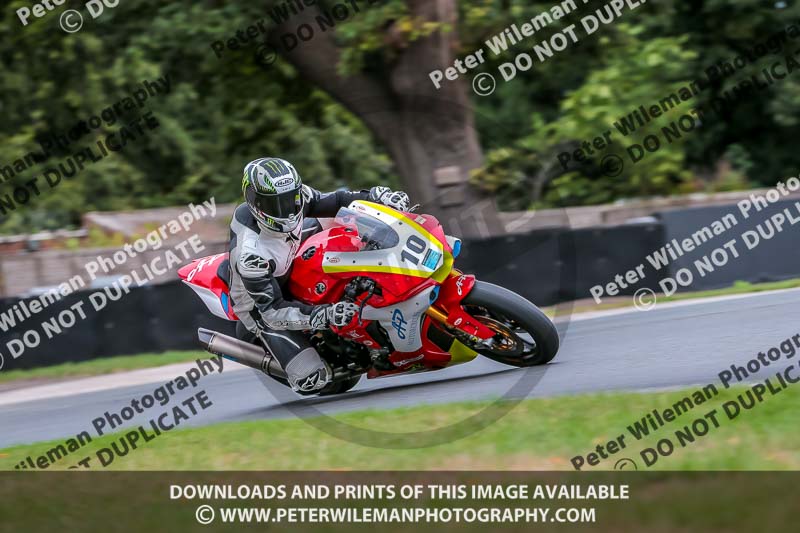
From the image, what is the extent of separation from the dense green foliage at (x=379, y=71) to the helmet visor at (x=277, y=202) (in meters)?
4.18

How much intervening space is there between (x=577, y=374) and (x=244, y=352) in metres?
2.49

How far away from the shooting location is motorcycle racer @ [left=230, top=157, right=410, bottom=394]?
275 inches

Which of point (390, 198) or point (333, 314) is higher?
point (390, 198)

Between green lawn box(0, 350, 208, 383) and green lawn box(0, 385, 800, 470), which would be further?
green lawn box(0, 350, 208, 383)

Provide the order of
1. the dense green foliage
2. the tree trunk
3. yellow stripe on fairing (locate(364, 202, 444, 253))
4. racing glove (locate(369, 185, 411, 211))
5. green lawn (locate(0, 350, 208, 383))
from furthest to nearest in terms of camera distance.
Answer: the tree trunk → the dense green foliage → green lawn (locate(0, 350, 208, 383)) → racing glove (locate(369, 185, 411, 211)) → yellow stripe on fairing (locate(364, 202, 444, 253))

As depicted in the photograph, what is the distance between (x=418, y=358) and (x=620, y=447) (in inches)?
80.8

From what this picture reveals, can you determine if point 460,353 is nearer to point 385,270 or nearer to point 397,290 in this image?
point 397,290

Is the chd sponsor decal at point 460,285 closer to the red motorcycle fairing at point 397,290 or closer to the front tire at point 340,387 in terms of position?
the red motorcycle fairing at point 397,290

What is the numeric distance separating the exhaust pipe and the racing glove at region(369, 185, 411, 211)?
1480 millimetres

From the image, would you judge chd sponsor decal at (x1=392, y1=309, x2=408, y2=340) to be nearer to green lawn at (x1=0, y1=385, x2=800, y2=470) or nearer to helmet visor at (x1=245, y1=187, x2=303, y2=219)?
green lawn at (x1=0, y1=385, x2=800, y2=470)

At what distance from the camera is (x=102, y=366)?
12.9m

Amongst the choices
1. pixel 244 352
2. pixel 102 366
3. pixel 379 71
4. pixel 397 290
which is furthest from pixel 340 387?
pixel 379 71

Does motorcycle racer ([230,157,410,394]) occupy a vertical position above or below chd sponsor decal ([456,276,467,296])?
above

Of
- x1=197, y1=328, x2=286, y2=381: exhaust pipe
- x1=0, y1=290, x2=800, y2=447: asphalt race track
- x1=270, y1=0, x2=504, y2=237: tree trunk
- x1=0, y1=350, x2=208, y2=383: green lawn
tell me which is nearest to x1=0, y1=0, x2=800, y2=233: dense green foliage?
x1=270, y1=0, x2=504, y2=237: tree trunk
